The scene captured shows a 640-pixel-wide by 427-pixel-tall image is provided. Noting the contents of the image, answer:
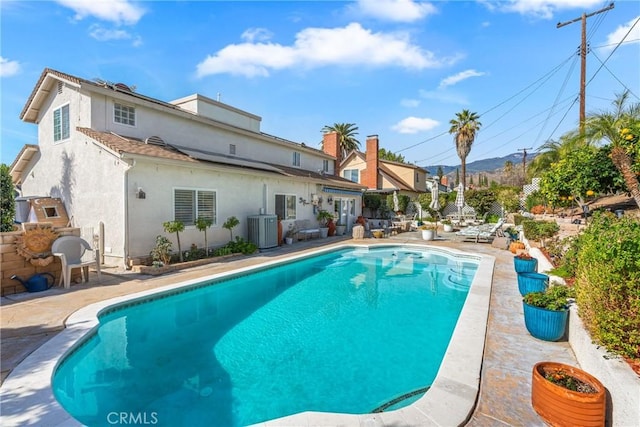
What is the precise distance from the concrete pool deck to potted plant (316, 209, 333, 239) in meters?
12.1

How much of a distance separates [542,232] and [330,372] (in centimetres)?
1095

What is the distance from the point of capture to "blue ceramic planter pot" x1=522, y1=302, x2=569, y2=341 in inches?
209

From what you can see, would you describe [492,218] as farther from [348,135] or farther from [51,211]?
[51,211]

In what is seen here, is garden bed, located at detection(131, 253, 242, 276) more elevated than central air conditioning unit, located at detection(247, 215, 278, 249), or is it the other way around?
central air conditioning unit, located at detection(247, 215, 278, 249)

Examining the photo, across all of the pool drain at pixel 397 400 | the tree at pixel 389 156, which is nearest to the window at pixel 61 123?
the pool drain at pixel 397 400

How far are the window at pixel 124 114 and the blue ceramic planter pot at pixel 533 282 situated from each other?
1618cm

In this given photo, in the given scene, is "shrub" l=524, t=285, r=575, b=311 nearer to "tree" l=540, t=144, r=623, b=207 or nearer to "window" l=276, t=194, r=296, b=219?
"tree" l=540, t=144, r=623, b=207

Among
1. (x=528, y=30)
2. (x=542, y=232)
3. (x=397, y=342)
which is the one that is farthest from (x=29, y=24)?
(x=528, y=30)

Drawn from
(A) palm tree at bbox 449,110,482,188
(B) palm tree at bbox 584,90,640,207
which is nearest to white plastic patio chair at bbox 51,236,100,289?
(B) palm tree at bbox 584,90,640,207

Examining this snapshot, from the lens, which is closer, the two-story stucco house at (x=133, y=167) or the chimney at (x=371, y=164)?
the two-story stucco house at (x=133, y=167)

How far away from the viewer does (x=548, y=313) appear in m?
5.31

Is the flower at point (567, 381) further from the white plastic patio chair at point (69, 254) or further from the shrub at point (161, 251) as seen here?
the shrub at point (161, 251)

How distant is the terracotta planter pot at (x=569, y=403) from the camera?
316cm

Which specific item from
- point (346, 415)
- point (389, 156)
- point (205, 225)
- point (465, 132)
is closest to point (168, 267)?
point (205, 225)
